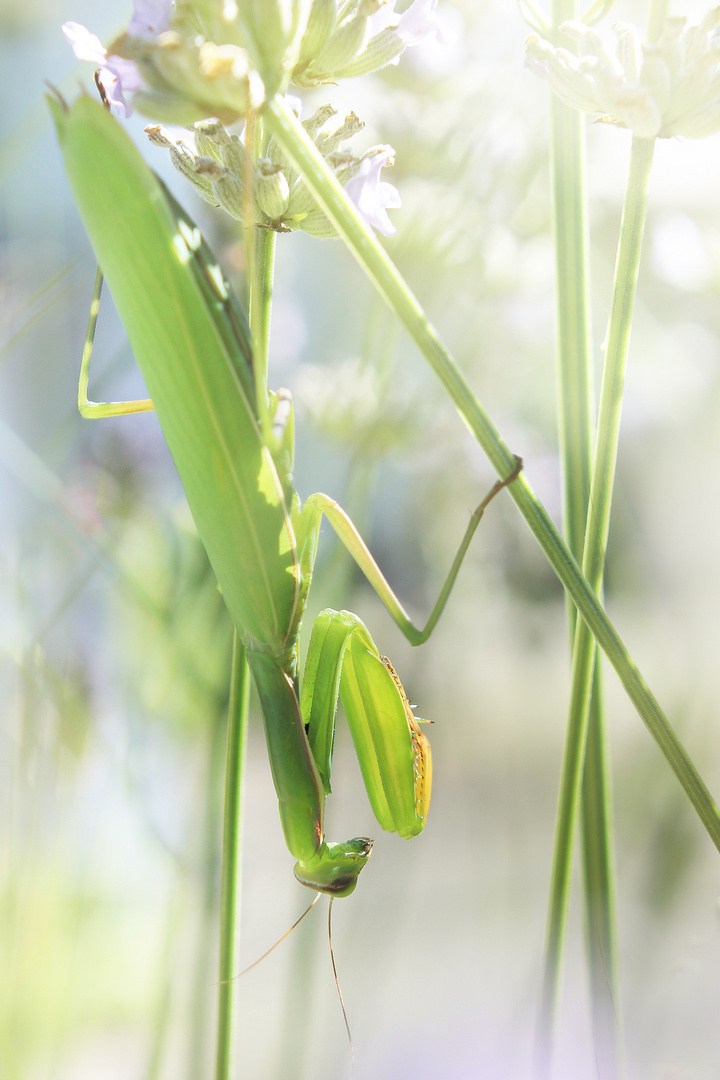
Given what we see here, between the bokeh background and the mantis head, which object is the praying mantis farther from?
the bokeh background

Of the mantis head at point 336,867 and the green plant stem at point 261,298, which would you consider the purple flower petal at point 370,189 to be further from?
the mantis head at point 336,867

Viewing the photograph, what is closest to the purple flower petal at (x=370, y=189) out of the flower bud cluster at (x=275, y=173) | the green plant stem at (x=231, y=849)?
the flower bud cluster at (x=275, y=173)

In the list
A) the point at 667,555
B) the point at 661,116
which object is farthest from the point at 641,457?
the point at 661,116

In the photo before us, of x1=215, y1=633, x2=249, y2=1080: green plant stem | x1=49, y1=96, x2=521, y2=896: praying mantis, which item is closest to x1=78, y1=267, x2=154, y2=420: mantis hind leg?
x1=49, y1=96, x2=521, y2=896: praying mantis

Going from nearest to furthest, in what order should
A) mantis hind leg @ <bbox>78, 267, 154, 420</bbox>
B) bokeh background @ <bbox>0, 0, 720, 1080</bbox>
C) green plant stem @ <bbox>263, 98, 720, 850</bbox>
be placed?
1. green plant stem @ <bbox>263, 98, 720, 850</bbox>
2. mantis hind leg @ <bbox>78, 267, 154, 420</bbox>
3. bokeh background @ <bbox>0, 0, 720, 1080</bbox>

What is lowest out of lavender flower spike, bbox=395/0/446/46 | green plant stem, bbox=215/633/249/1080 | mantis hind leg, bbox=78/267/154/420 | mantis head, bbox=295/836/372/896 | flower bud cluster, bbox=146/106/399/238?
mantis head, bbox=295/836/372/896

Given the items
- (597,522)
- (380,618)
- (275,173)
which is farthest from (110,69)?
(380,618)

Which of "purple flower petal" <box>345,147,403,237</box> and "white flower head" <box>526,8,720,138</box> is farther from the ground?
"purple flower petal" <box>345,147,403,237</box>
